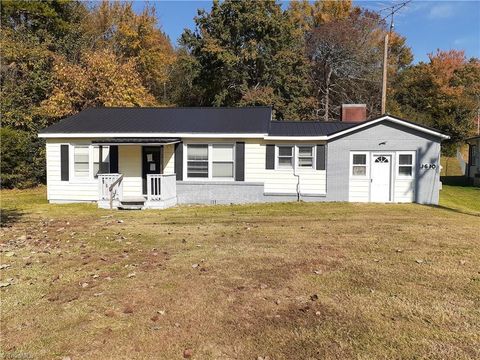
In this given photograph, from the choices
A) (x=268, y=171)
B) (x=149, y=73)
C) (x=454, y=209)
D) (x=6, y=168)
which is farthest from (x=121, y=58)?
(x=454, y=209)

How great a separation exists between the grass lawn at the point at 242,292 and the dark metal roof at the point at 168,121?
22.2ft

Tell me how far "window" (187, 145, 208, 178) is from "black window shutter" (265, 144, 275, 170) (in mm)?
2412

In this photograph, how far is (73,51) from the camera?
2703 centimetres

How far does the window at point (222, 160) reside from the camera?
16.0m

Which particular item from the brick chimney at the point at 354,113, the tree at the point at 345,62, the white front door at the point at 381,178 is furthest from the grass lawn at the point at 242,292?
the tree at the point at 345,62

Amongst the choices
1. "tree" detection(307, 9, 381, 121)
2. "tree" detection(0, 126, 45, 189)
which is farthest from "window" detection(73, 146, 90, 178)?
"tree" detection(307, 9, 381, 121)

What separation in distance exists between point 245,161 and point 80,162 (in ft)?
22.0

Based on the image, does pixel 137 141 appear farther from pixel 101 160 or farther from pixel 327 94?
pixel 327 94

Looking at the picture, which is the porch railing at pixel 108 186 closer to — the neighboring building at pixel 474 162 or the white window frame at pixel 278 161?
the white window frame at pixel 278 161

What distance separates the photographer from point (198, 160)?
16078mm

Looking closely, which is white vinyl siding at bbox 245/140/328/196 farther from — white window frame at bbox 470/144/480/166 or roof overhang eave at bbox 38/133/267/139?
white window frame at bbox 470/144/480/166

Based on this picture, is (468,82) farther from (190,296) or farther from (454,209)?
(190,296)

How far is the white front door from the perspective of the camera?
1570cm

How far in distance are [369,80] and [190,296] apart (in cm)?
3326
